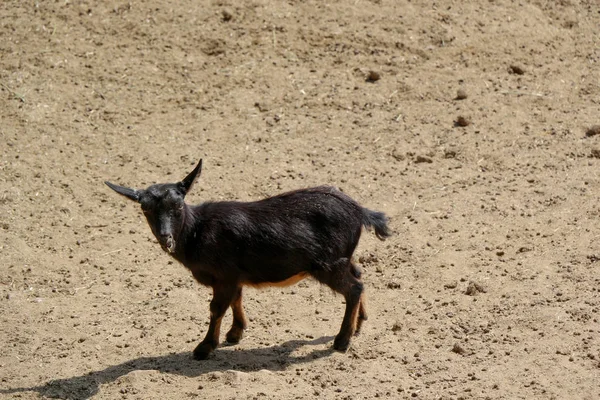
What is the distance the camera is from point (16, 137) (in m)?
13.5

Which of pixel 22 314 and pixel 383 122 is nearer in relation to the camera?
pixel 22 314

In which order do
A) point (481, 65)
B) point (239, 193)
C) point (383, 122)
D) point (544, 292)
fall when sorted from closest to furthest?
1. point (544, 292)
2. point (239, 193)
3. point (383, 122)
4. point (481, 65)

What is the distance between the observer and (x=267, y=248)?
9.58 meters

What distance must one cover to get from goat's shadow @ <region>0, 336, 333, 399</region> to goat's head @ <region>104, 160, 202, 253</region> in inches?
44.9

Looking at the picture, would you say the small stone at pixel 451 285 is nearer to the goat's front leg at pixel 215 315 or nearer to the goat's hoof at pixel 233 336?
the goat's hoof at pixel 233 336

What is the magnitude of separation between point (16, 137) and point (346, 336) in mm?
6214

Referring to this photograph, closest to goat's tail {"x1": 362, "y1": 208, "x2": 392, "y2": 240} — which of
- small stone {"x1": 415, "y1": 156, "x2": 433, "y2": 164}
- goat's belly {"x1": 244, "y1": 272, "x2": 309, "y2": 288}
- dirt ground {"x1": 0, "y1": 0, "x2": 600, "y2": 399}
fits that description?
goat's belly {"x1": 244, "y1": 272, "x2": 309, "y2": 288}

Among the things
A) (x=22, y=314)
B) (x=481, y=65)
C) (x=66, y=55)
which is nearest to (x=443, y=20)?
(x=481, y=65)

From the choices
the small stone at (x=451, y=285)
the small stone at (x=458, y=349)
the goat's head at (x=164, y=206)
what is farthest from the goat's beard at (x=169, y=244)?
the small stone at (x=451, y=285)

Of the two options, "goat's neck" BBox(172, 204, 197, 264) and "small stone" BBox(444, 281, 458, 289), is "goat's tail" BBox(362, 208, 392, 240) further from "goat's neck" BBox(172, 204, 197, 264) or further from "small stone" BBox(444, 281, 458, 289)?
"goat's neck" BBox(172, 204, 197, 264)

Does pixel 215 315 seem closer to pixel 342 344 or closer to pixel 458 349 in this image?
pixel 342 344

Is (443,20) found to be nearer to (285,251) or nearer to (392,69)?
(392,69)

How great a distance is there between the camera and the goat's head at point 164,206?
9266mm

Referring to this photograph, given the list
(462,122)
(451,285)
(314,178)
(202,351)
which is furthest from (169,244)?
(462,122)
